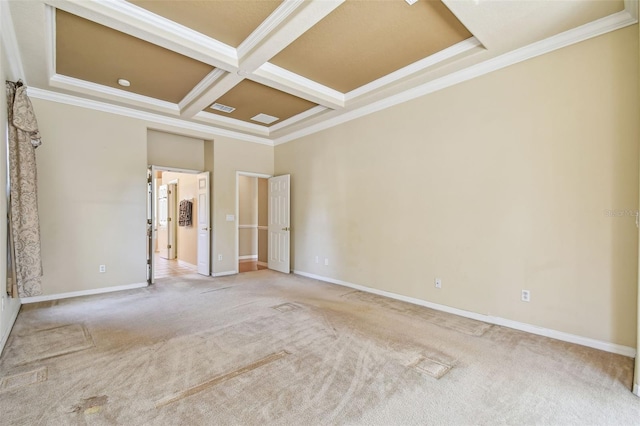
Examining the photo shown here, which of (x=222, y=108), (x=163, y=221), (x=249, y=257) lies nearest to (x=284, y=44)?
(x=222, y=108)

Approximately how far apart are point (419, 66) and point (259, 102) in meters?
2.59

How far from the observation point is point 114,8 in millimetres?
2781

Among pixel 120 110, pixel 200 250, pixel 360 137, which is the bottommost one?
pixel 200 250

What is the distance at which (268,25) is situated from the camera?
2984 millimetres

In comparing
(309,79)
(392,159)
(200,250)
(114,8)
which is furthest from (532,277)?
(200,250)

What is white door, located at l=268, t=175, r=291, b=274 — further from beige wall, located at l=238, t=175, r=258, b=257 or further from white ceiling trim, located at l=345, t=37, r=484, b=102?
white ceiling trim, located at l=345, t=37, r=484, b=102

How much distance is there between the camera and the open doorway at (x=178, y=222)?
6.77 metres

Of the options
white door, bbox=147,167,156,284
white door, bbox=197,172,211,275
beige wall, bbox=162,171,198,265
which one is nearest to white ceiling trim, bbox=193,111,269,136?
white door, bbox=197,172,211,275

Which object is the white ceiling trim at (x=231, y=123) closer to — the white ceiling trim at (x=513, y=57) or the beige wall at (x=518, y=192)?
the white ceiling trim at (x=513, y=57)

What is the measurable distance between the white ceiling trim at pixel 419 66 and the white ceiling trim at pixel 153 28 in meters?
1.91

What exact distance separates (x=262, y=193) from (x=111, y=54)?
193 inches

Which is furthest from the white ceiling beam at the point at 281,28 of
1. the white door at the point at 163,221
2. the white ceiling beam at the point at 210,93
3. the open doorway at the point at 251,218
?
the white door at the point at 163,221

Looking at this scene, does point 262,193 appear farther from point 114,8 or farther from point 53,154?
point 114,8

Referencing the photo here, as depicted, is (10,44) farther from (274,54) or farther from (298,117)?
(298,117)
